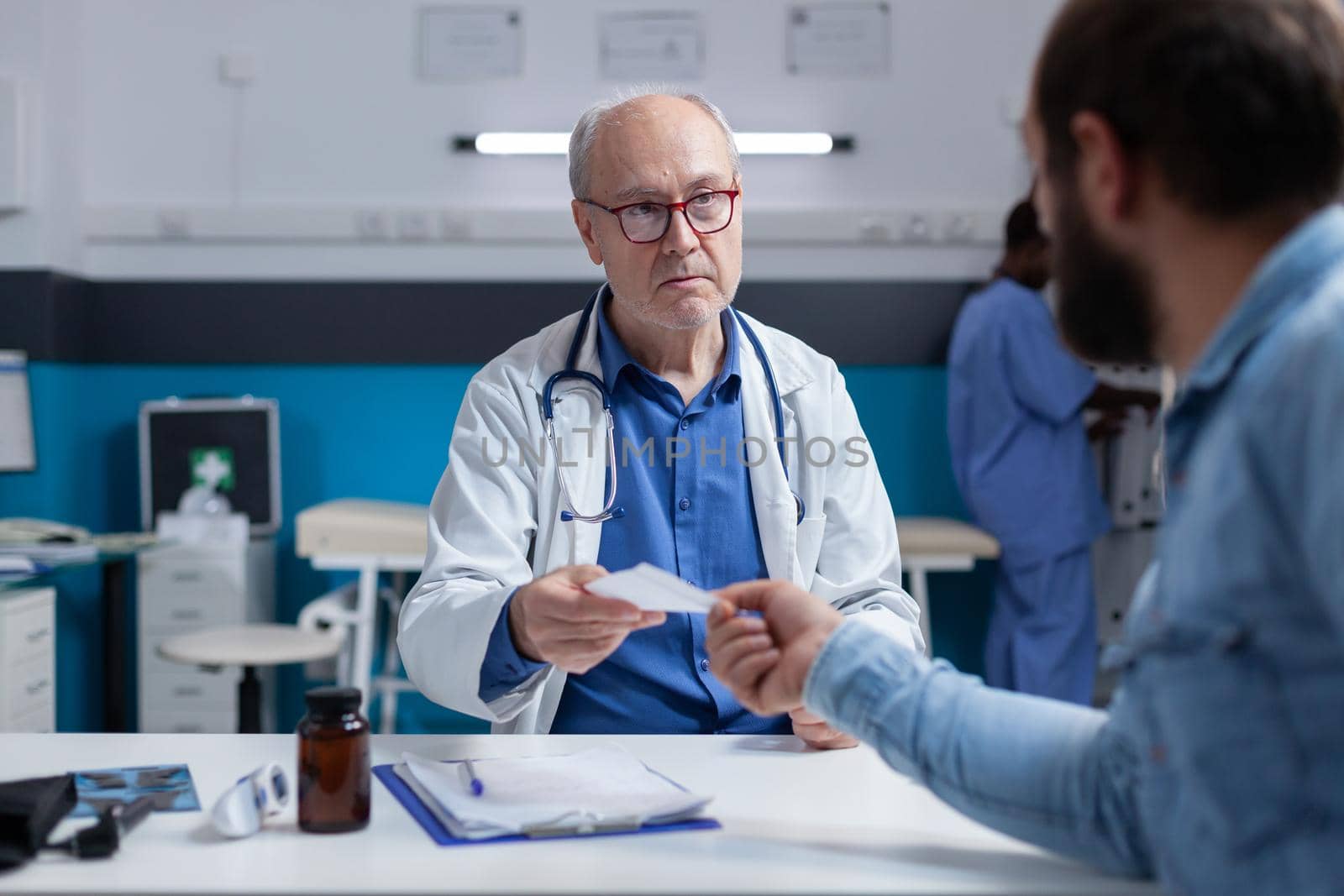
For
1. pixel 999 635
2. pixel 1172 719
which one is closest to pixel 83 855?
pixel 1172 719

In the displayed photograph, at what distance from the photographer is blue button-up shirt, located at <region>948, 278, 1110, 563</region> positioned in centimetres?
355

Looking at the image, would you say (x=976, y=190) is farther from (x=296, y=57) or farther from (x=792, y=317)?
(x=296, y=57)

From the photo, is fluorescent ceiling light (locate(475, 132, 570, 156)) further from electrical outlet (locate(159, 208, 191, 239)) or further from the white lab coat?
the white lab coat

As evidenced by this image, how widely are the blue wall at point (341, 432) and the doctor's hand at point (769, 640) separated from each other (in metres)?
3.10

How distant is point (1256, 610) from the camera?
78cm

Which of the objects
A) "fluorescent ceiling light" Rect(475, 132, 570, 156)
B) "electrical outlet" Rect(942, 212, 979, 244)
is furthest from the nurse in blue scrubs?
"fluorescent ceiling light" Rect(475, 132, 570, 156)

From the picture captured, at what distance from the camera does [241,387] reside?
14.0 ft

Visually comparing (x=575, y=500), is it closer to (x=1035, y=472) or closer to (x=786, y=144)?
(x=1035, y=472)

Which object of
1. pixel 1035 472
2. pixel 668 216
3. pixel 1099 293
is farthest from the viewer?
pixel 1035 472

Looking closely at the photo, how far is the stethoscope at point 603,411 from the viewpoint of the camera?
5.55ft

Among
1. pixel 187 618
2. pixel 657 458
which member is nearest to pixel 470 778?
pixel 657 458

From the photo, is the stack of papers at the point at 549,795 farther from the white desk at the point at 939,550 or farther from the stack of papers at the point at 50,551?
the white desk at the point at 939,550

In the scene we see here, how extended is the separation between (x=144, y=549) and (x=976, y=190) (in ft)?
9.65

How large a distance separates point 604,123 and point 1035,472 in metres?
2.18
